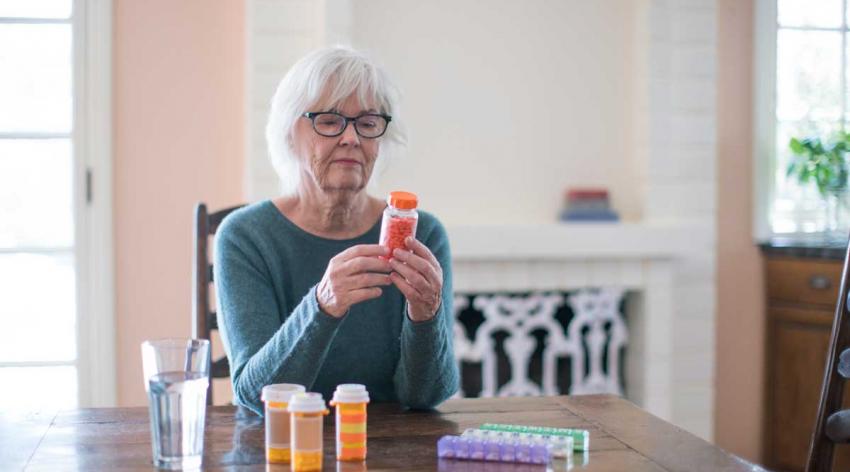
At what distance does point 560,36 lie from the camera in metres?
3.80

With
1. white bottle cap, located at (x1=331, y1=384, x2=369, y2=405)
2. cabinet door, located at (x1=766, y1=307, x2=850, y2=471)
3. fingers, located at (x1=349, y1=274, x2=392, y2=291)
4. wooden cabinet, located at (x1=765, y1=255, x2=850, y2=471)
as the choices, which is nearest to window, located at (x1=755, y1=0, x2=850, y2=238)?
wooden cabinet, located at (x1=765, y1=255, x2=850, y2=471)

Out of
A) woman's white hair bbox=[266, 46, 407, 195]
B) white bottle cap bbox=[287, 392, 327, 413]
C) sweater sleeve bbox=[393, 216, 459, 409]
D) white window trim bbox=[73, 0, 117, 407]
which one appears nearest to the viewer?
white bottle cap bbox=[287, 392, 327, 413]

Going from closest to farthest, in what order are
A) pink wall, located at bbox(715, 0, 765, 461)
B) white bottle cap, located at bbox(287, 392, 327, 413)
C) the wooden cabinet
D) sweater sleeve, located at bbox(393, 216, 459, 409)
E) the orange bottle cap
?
white bottle cap, located at bbox(287, 392, 327, 413), the orange bottle cap, sweater sleeve, located at bbox(393, 216, 459, 409), the wooden cabinet, pink wall, located at bbox(715, 0, 765, 461)

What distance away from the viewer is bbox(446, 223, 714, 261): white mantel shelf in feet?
11.5

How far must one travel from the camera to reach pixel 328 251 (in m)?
Result: 1.96

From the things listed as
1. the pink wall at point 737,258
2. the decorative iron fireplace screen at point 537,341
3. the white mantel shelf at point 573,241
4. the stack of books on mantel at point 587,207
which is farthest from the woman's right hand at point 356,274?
the pink wall at point 737,258

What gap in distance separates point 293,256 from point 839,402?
985 millimetres

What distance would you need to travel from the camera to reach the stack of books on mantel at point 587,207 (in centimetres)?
373

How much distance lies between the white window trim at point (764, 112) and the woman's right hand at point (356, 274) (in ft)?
8.90

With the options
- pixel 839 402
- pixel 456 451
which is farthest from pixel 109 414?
pixel 839 402

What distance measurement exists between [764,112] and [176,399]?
10.3 feet

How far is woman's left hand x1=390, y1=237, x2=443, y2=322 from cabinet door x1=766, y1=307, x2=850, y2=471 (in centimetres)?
242

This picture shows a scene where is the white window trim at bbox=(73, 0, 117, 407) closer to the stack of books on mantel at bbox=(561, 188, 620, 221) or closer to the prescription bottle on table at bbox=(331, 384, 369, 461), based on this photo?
the stack of books on mantel at bbox=(561, 188, 620, 221)

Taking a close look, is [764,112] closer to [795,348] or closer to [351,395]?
[795,348]
